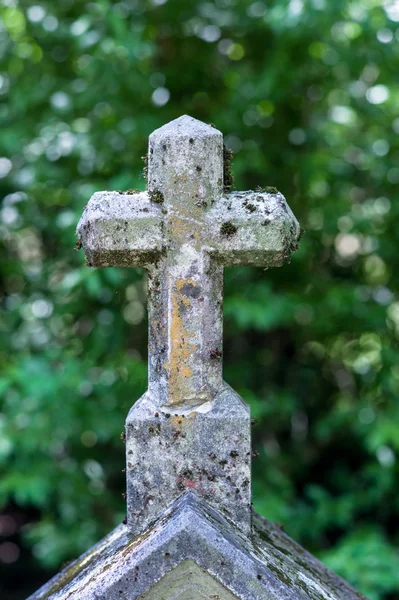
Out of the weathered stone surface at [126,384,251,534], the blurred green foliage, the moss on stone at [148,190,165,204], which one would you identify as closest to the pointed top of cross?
the moss on stone at [148,190,165,204]

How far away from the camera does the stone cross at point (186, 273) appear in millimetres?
1405

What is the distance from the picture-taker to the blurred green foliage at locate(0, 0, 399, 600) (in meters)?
3.41

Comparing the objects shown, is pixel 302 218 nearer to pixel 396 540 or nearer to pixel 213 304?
pixel 396 540

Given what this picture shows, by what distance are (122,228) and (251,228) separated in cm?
27

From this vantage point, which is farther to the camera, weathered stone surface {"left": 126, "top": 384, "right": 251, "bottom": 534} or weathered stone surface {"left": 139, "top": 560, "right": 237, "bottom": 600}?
weathered stone surface {"left": 126, "top": 384, "right": 251, "bottom": 534}

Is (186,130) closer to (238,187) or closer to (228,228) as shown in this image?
(228,228)

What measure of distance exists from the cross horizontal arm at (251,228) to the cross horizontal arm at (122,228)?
0.39ft

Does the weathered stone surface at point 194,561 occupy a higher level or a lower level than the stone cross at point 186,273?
lower

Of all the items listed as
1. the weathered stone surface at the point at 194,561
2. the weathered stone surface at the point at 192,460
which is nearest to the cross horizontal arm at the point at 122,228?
the weathered stone surface at the point at 192,460

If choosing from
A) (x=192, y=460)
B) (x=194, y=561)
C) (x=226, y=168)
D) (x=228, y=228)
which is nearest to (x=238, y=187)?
(x=226, y=168)

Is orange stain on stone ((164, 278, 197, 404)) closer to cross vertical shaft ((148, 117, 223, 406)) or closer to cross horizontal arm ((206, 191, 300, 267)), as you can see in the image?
cross vertical shaft ((148, 117, 223, 406))

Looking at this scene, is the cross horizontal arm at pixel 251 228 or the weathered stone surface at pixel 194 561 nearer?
Answer: the weathered stone surface at pixel 194 561

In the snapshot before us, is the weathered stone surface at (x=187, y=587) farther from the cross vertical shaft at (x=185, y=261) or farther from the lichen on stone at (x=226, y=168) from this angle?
the lichen on stone at (x=226, y=168)

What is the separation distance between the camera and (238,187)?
378 centimetres
